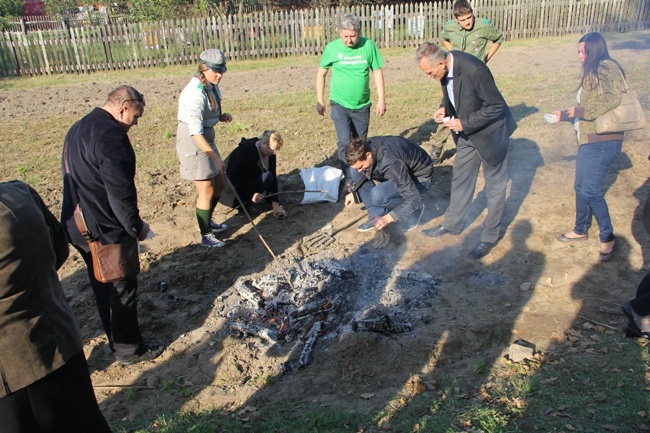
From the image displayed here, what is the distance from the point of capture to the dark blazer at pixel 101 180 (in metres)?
3.85

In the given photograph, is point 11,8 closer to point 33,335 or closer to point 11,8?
point 11,8

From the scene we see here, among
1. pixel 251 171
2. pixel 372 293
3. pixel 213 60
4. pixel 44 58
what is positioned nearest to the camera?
pixel 372 293

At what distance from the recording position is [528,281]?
495cm

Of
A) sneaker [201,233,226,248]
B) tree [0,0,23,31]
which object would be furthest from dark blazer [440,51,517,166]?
tree [0,0,23,31]

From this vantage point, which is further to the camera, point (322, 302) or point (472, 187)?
point (472, 187)

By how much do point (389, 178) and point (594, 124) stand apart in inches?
76.7

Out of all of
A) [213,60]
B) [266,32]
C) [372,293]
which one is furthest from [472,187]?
[266,32]

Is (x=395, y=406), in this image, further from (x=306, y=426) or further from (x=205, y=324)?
(x=205, y=324)

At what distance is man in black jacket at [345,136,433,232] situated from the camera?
220 inches

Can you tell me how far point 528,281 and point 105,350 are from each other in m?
3.73

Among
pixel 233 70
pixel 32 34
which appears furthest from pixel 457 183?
pixel 32 34

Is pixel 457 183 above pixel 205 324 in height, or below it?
above

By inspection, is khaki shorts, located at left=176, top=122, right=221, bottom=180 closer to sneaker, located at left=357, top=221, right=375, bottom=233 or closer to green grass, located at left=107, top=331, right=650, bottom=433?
sneaker, located at left=357, top=221, right=375, bottom=233

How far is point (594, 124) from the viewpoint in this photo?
16.1ft
